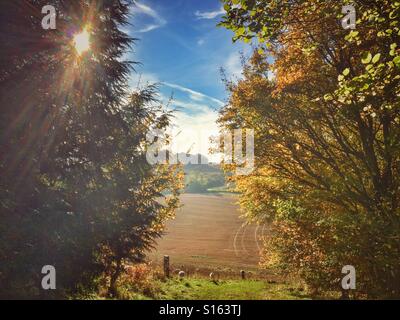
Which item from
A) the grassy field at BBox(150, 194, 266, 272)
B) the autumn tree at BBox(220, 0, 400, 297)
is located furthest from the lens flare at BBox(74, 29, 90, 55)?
the grassy field at BBox(150, 194, 266, 272)

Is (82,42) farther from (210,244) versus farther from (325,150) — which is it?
(210,244)

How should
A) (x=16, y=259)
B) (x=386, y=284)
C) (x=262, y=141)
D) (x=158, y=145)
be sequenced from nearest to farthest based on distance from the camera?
(x=16, y=259) → (x=386, y=284) → (x=262, y=141) → (x=158, y=145)

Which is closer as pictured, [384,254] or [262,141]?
[384,254]

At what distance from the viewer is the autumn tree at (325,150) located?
8930mm

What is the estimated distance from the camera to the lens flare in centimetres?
913

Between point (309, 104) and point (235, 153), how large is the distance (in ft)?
10.8

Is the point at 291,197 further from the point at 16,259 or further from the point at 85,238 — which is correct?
the point at 16,259

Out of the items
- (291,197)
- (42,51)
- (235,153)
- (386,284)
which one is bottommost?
(386,284)

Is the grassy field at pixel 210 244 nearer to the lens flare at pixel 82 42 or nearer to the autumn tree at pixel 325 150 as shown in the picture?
the autumn tree at pixel 325 150

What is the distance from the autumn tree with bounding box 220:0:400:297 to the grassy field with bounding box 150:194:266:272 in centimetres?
1587

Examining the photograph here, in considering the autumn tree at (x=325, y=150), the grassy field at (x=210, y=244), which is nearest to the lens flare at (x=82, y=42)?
the autumn tree at (x=325, y=150)

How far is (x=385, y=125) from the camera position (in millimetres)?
10188

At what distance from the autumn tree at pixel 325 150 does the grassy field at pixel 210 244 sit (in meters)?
15.9

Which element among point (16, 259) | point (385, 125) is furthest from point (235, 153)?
point (16, 259)
